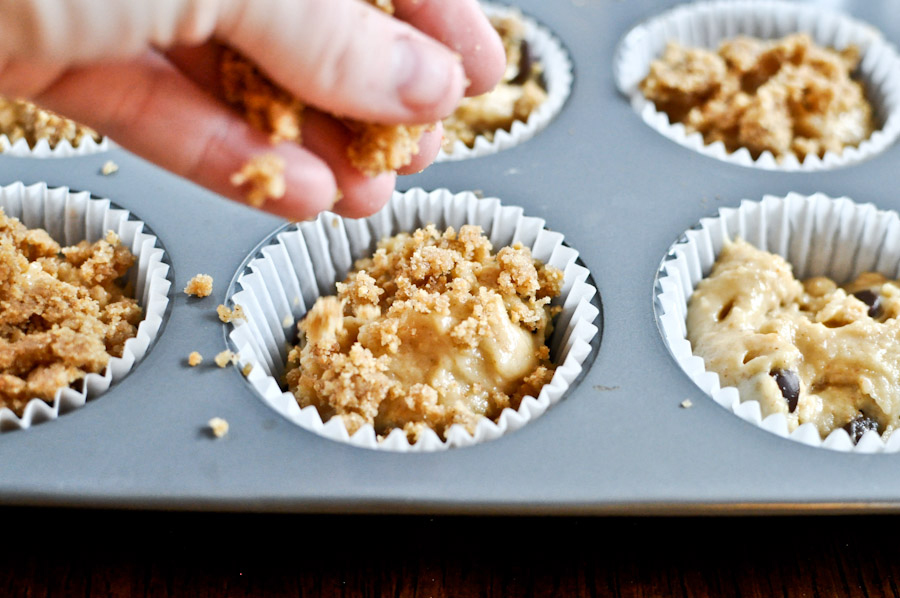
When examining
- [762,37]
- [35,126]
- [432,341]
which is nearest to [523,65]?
[762,37]

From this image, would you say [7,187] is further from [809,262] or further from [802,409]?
[809,262]

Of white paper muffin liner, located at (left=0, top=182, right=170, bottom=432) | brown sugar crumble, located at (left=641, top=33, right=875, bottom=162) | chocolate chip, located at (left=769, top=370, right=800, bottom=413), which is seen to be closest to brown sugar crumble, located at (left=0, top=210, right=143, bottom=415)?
white paper muffin liner, located at (left=0, top=182, right=170, bottom=432)

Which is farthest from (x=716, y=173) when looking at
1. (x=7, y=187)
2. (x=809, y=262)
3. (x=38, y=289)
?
(x=7, y=187)

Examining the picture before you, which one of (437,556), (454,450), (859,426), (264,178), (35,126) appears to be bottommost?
(437,556)

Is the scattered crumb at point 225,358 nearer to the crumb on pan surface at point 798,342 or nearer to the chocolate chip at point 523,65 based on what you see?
the crumb on pan surface at point 798,342

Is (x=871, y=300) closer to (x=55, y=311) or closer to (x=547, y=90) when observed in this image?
(x=547, y=90)

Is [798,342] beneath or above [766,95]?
beneath
